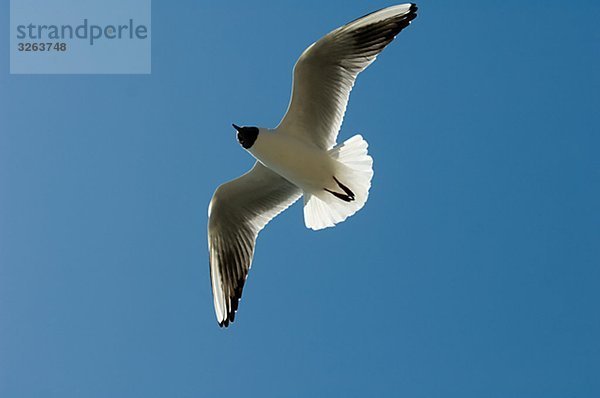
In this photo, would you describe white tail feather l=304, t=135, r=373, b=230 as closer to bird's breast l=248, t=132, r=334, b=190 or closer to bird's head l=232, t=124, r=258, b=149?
bird's breast l=248, t=132, r=334, b=190

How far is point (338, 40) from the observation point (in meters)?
5.92

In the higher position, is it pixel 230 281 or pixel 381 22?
pixel 381 22

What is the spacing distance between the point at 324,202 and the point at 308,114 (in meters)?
0.58

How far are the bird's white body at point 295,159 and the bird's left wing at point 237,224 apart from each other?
343mm

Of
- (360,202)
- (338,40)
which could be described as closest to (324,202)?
(360,202)

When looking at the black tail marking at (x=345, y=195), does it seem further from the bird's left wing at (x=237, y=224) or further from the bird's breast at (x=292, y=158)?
the bird's left wing at (x=237, y=224)

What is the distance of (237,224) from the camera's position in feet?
21.4

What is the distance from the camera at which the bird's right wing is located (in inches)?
231

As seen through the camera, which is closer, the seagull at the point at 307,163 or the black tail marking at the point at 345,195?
the seagull at the point at 307,163

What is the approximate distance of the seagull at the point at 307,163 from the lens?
593cm

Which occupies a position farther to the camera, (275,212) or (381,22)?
(275,212)

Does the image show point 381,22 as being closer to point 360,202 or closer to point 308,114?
point 308,114

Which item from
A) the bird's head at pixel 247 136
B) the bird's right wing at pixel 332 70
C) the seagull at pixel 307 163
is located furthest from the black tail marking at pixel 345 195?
the bird's head at pixel 247 136

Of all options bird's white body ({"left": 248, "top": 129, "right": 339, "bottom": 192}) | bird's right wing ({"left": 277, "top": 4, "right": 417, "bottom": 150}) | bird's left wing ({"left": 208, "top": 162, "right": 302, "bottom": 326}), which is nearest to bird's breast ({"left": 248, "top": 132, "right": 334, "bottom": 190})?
bird's white body ({"left": 248, "top": 129, "right": 339, "bottom": 192})
